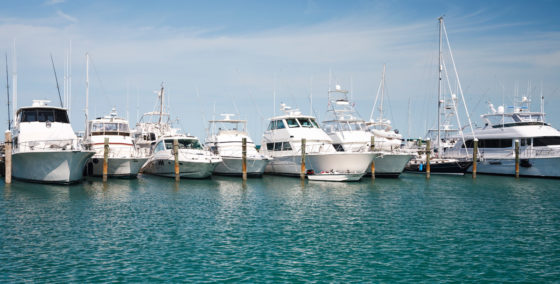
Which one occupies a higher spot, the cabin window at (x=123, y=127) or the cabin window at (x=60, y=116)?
the cabin window at (x=60, y=116)

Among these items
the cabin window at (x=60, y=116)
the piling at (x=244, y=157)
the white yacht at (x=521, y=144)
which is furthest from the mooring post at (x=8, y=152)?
the white yacht at (x=521, y=144)

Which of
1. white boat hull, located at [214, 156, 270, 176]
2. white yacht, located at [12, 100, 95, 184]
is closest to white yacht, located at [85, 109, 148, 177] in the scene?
white yacht, located at [12, 100, 95, 184]

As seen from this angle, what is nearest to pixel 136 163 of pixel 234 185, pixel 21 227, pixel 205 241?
pixel 234 185

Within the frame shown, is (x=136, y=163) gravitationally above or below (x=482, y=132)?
below

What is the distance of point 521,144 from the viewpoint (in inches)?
1710

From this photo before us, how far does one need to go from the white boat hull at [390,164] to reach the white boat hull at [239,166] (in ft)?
31.6

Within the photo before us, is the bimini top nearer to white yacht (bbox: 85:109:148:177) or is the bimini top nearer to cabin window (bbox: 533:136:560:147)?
cabin window (bbox: 533:136:560:147)

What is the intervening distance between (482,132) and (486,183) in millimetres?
11583

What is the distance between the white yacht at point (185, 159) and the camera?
36.4 metres

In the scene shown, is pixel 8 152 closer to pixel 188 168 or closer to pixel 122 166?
pixel 122 166

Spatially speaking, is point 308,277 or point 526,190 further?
point 526,190

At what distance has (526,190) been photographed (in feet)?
106

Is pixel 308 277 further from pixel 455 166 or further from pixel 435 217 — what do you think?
pixel 455 166

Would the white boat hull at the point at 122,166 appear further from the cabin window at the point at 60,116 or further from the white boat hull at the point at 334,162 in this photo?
the white boat hull at the point at 334,162
